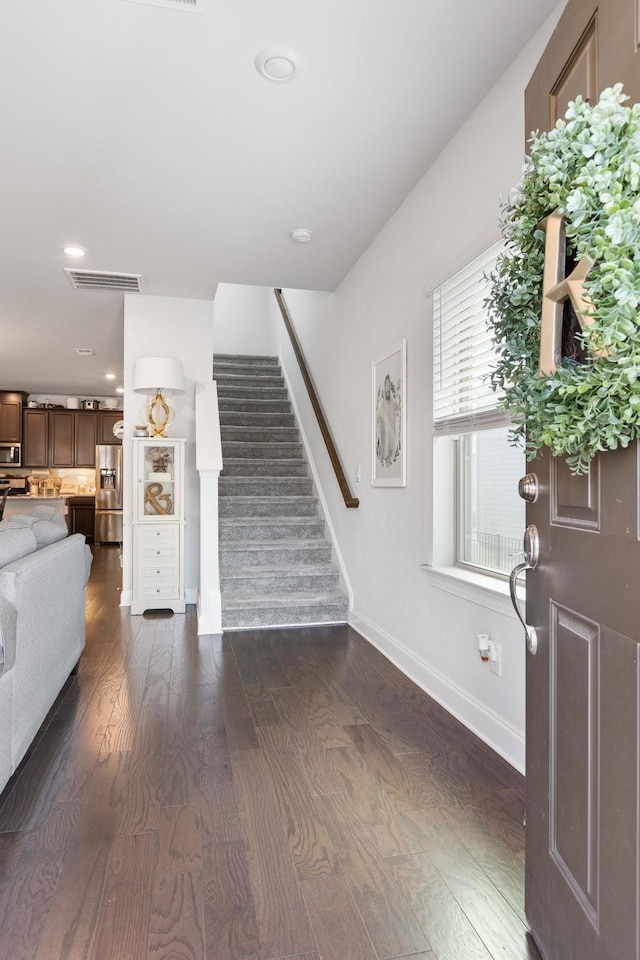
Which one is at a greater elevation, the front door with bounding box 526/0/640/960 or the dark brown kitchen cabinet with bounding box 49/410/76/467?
the dark brown kitchen cabinet with bounding box 49/410/76/467

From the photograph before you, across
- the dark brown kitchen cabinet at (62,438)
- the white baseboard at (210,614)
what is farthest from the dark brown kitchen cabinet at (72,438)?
the white baseboard at (210,614)

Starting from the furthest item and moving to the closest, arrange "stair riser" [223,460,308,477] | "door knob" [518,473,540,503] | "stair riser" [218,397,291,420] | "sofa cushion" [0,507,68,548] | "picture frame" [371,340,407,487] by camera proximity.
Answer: "stair riser" [218,397,291,420]
"stair riser" [223,460,308,477]
"picture frame" [371,340,407,487]
"sofa cushion" [0,507,68,548]
"door knob" [518,473,540,503]

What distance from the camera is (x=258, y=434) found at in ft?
20.0

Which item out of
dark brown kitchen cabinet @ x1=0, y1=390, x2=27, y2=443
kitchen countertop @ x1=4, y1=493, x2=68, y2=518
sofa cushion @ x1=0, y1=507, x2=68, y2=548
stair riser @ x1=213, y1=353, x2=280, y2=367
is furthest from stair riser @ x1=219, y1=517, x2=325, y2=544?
dark brown kitchen cabinet @ x1=0, y1=390, x2=27, y2=443

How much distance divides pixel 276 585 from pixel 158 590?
973mm

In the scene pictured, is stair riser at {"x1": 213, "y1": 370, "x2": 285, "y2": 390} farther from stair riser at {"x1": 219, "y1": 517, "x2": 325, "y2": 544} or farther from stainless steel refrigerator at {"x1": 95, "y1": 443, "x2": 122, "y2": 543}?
stainless steel refrigerator at {"x1": 95, "y1": 443, "x2": 122, "y2": 543}

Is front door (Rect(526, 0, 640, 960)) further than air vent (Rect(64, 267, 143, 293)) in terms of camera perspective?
No

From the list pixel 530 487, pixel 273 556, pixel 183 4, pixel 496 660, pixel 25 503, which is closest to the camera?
pixel 530 487

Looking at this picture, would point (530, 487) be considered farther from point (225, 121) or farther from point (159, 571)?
point (159, 571)

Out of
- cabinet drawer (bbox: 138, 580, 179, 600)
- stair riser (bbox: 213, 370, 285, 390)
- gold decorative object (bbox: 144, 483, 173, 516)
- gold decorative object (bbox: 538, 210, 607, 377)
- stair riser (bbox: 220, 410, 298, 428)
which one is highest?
stair riser (bbox: 213, 370, 285, 390)

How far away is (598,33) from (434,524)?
2.07 metres

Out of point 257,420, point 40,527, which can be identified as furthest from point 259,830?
point 257,420

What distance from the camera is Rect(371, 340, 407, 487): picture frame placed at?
3.19 m

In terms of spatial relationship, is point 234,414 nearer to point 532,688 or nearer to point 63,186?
point 63,186
